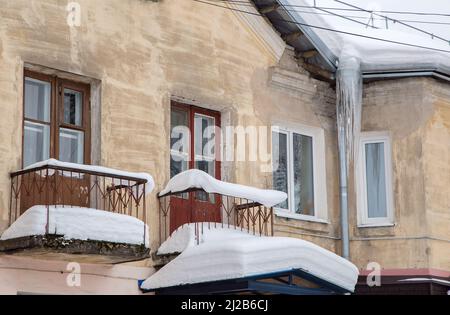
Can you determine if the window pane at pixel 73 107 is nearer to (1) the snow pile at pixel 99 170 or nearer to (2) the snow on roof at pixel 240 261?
(1) the snow pile at pixel 99 170

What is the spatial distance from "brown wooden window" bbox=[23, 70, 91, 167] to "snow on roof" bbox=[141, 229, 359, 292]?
1729mm

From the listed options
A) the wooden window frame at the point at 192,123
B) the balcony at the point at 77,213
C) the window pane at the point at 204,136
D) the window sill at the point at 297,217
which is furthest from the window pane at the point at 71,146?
the window sill at the point at 297,217

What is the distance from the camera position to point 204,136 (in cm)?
1498

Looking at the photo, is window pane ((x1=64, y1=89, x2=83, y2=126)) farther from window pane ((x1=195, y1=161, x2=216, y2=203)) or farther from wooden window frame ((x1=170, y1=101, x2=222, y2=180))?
window pane ((x1=195, y1=161, x2=216, y2=203))

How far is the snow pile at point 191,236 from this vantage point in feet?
44.4

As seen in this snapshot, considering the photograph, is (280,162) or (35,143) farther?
(280,162)

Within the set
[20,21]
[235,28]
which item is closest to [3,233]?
[20,21]

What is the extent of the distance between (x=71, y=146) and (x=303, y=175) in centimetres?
458

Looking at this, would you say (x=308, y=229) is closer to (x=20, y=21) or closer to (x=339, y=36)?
(x=339, y=36)

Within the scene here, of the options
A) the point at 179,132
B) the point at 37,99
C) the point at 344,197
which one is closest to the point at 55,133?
the point at 37,99

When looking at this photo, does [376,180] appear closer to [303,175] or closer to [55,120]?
[303,175]

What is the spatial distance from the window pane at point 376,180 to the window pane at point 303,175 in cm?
92

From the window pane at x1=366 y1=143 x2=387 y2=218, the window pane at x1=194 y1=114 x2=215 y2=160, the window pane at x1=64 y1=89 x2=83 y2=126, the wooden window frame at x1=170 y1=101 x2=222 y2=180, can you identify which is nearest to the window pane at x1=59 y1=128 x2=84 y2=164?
the window pane at x1=64 y1=89 x2=83 y2=126
